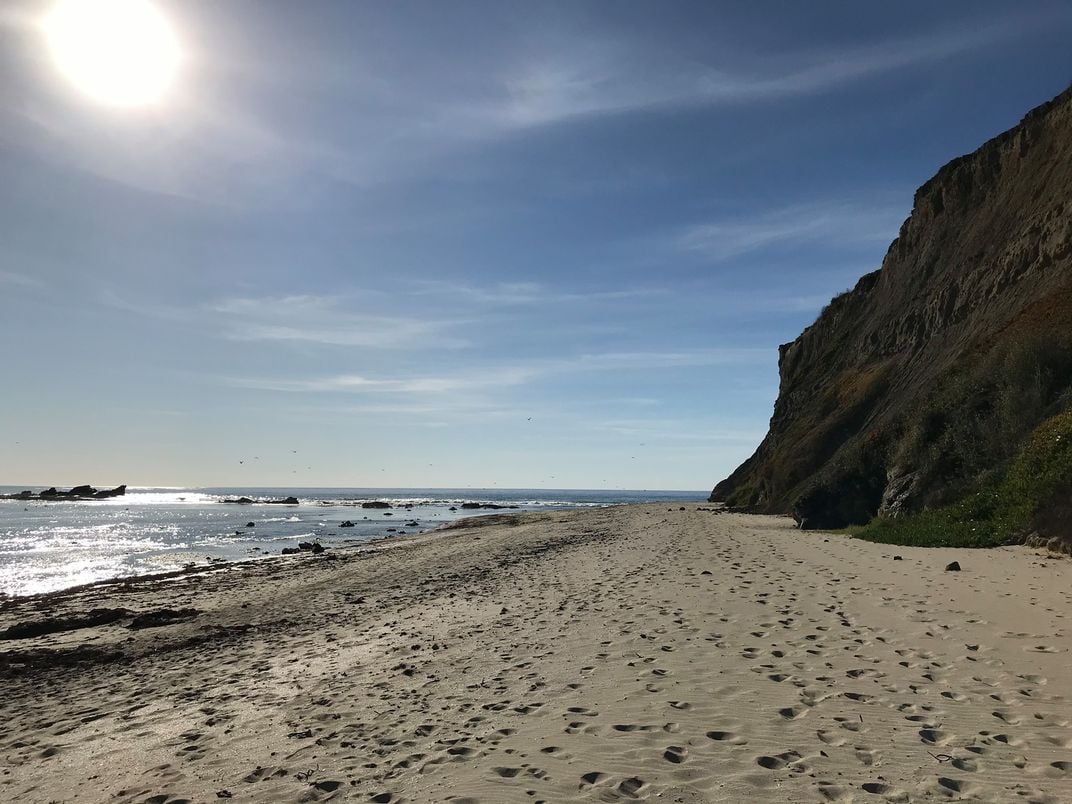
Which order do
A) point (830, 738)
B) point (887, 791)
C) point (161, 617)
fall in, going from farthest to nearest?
point (161, 617)
point (830, 738)
point (887, 791)

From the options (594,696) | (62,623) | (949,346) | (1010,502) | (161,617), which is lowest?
(62,623)

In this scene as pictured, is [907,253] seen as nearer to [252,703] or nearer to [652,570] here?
[652,570]

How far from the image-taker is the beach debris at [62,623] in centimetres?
1588

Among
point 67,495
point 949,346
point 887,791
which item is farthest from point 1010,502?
point 67,495

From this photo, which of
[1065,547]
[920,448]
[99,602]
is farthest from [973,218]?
[99,602]

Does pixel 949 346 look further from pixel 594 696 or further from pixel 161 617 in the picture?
pixel 161 617

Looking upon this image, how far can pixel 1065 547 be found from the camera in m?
15.1

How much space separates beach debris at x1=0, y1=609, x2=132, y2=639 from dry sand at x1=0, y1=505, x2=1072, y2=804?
734 millimetres

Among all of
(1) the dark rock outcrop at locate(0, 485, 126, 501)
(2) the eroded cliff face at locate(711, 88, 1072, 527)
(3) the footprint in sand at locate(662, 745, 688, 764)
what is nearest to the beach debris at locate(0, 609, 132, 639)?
(3) the footprint in sand at locate(662, 745, 688, 764)

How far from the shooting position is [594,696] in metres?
7.27

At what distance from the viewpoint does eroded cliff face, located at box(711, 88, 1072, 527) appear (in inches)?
917

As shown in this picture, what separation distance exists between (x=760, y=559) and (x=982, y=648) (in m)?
10.0

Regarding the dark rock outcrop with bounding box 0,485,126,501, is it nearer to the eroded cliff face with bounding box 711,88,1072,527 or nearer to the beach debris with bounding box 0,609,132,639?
the beach debris with bounding box 0,609,132,639

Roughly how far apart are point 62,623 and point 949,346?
39765 millimetres
